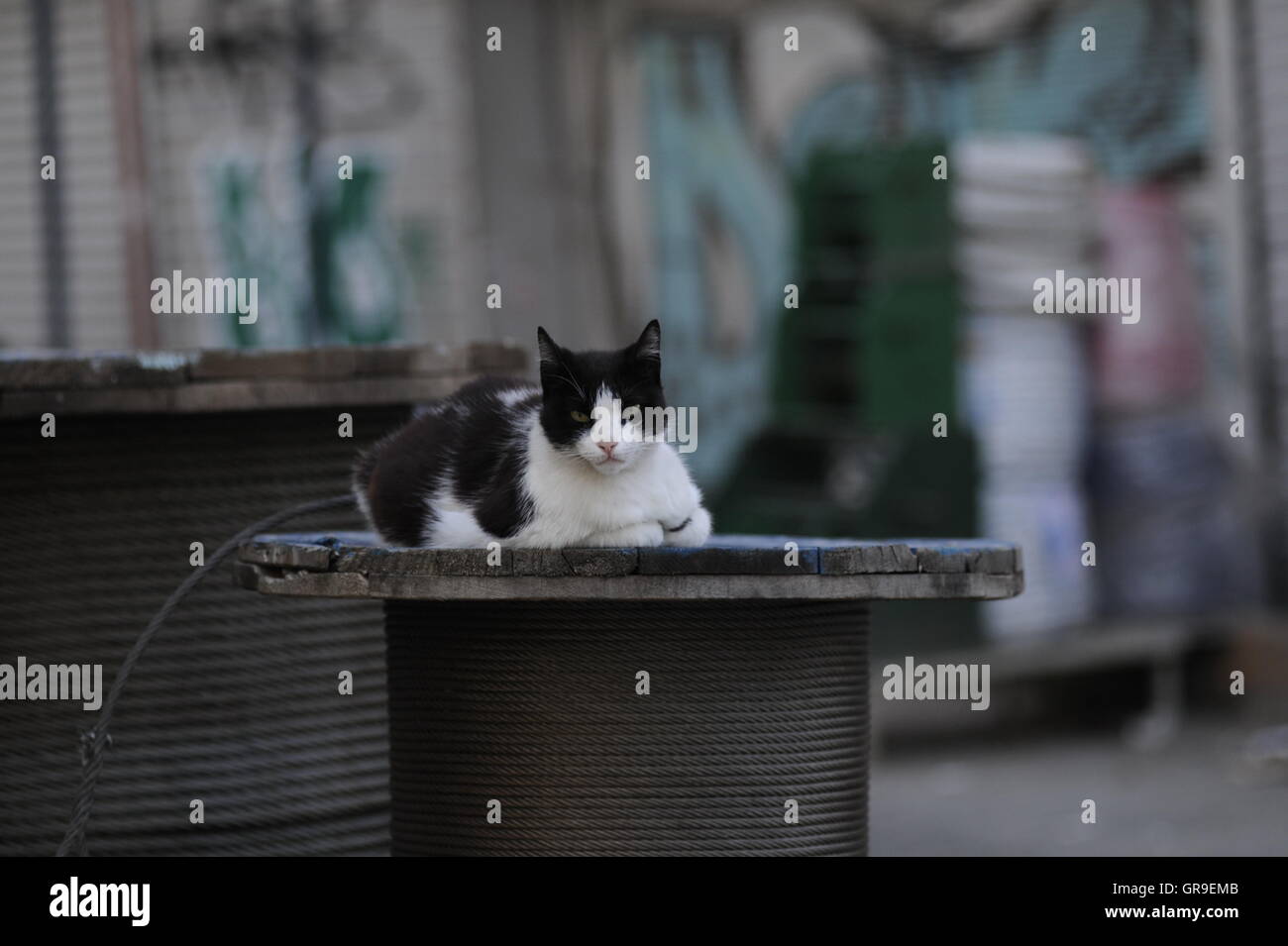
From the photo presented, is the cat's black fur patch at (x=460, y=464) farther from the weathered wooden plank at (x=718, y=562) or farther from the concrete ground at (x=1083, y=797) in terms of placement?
the concrete ground at (x=1083, y=797)

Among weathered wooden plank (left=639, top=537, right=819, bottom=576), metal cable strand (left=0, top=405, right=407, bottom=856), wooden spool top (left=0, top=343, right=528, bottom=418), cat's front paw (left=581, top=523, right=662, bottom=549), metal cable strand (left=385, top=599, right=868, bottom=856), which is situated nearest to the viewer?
weathered wooden plank (left=639, top=537, right=819, bottom=576)

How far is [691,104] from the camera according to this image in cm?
998

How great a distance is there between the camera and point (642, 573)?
3.09 meters

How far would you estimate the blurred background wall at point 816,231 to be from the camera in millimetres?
7781

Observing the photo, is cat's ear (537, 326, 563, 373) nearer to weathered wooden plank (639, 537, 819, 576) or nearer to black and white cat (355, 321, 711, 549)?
black and white cat (355, 321, 711, 549)

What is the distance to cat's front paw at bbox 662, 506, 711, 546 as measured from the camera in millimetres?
3404

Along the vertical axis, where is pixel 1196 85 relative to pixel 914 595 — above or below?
above

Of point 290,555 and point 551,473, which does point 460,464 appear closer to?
point 551,473

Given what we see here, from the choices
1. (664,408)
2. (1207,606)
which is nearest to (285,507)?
(664,408)

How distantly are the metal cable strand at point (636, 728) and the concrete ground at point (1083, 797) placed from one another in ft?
8.57

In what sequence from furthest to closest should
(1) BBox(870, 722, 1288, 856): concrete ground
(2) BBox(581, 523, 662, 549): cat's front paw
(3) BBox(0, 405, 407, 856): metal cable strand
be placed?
(1) BBox(870, 722, 1288, 856): concrete ground
(3) BBox(0, 405, 407, 856): metal cable strand
(2) BBox(581, 523, 662, 549): cat's front paw

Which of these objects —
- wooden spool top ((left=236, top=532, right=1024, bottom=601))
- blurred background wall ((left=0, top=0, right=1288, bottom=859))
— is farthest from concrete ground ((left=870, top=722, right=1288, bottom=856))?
wooden spool top ((left=236, top=532, right=1024, bottom=601))

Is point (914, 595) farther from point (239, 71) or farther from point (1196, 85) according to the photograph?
point (239, 71)
